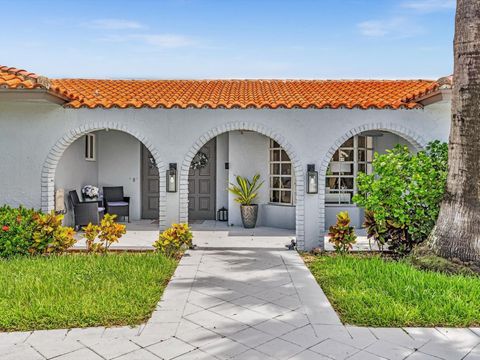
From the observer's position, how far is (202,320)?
549 cm

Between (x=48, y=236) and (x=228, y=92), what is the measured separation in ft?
21.1

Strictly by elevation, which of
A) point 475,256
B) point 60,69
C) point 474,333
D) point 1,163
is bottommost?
point 474,333

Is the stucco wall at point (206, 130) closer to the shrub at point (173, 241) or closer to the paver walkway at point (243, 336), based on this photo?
the shrub at point (173, 241)

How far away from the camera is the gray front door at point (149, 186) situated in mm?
14625

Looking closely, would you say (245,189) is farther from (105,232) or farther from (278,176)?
(105,232)

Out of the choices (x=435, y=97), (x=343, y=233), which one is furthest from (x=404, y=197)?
(x=435, y=97)

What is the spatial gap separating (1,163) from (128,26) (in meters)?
8.58

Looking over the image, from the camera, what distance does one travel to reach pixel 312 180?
9969 mm

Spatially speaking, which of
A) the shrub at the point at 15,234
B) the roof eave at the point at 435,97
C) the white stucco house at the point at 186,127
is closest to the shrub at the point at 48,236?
the shrub at the point at 15,234

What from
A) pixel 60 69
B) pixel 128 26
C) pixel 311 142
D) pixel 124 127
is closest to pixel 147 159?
→ pixel 124 127

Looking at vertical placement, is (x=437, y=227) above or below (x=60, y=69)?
below

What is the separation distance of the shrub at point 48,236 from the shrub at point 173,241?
197 centimetres

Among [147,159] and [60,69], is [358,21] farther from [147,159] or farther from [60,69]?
[60,69]

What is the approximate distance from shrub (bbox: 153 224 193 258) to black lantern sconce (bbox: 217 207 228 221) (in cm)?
493
